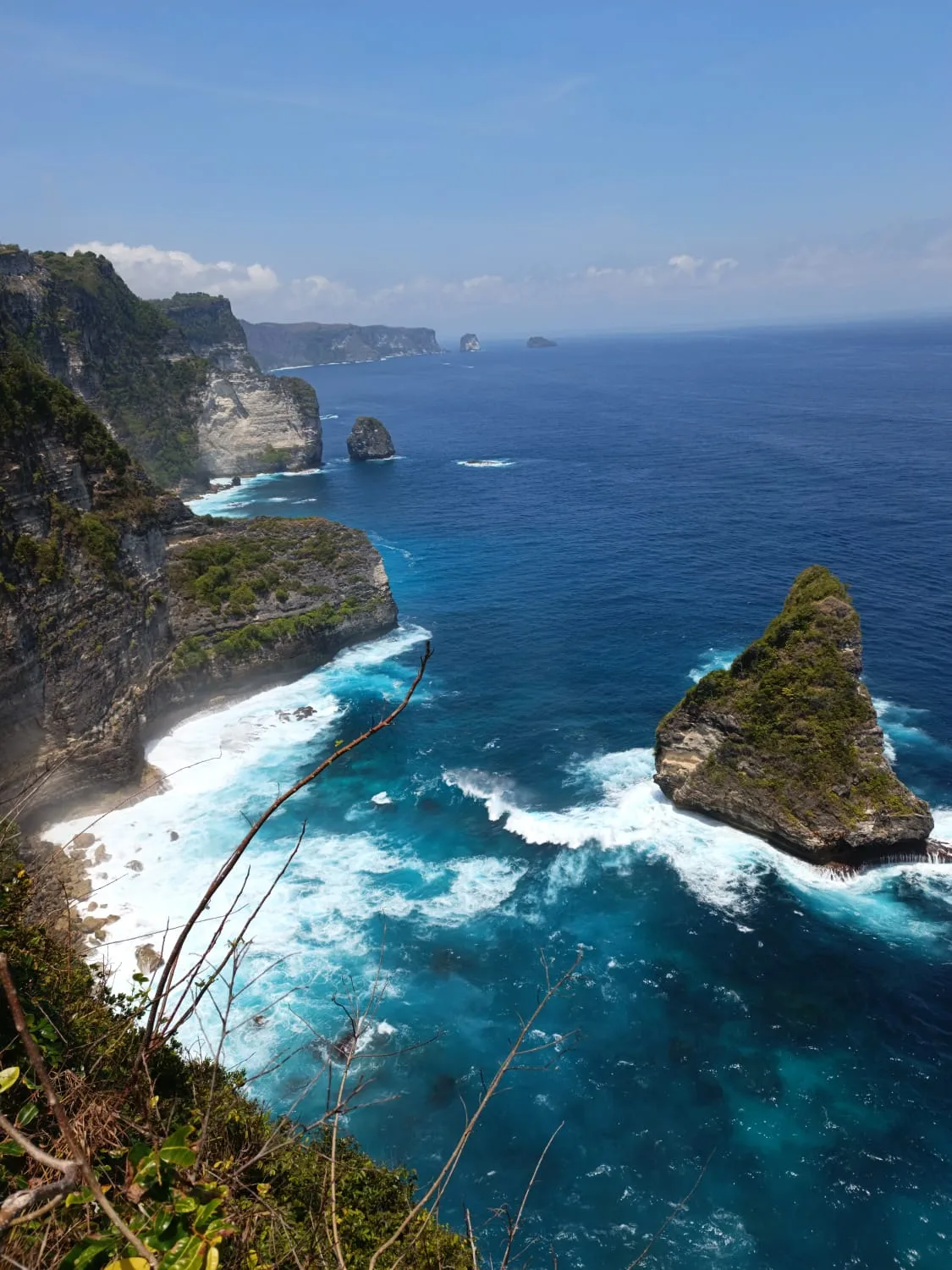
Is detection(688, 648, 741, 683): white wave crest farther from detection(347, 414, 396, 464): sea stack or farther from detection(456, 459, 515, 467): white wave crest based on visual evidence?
detection(347, 414, 396, 464): sea stack

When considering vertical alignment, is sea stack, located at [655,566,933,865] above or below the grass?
below

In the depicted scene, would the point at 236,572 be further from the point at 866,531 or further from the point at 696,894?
the point at 866,531

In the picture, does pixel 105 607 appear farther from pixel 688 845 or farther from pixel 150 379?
pixel 150 379

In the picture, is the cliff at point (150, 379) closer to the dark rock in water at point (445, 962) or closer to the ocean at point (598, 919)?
the ocean at point (598, 919)

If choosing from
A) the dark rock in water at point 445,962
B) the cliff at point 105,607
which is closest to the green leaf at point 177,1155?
the cliff at point 105,607

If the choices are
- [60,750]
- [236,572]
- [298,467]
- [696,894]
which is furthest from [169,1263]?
[298,467]

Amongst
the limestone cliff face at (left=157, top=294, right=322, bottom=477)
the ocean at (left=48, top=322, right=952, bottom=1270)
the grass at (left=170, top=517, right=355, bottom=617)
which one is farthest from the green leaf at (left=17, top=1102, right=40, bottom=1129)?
the limestone cliff face at (left=157, top=294, right=322, bottom=477)

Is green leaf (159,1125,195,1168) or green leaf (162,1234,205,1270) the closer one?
green leaf (162,1234,205,1270)
